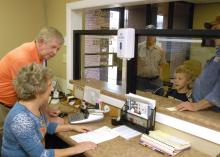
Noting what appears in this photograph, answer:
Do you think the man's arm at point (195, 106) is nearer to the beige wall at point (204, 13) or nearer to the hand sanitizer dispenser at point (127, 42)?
the hand sanitizer dispenser at point (127, 42)

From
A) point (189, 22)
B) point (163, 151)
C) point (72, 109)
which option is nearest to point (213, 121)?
point (163, 151)

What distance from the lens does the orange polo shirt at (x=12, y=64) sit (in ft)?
6.20

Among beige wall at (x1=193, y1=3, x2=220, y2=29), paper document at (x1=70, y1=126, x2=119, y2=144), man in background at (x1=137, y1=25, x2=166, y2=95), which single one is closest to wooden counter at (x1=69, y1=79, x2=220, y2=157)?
paper document at (x1=70, y1=126, x2=119, y2=144)

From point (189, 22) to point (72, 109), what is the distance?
3830mm

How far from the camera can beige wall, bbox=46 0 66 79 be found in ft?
9.56

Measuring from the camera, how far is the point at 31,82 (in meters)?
1.37

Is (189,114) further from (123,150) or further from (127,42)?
(127,42)

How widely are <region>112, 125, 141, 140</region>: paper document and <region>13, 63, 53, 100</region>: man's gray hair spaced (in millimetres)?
650

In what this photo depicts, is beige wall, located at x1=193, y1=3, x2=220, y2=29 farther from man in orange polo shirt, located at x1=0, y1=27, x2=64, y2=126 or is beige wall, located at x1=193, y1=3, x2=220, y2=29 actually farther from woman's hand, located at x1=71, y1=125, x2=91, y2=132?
woman's hand, located at x1=71, y1=125, x2=91, y2=132

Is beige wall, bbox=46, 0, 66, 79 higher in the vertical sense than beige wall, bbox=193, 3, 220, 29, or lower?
lower

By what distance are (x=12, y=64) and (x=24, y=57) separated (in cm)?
12

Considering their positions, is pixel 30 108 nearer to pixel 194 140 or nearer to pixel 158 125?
pixel 158 125

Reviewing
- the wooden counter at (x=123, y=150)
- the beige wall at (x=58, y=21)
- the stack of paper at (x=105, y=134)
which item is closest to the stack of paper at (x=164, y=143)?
the wooden counter at (x=123, y=150)

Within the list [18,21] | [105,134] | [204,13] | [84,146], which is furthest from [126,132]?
[204,13]
